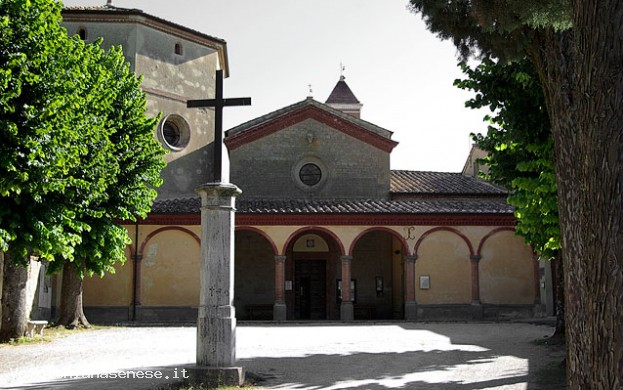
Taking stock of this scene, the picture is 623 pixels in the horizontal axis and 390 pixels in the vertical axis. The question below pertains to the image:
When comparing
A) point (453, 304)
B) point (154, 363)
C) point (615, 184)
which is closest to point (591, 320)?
point (615, 184)

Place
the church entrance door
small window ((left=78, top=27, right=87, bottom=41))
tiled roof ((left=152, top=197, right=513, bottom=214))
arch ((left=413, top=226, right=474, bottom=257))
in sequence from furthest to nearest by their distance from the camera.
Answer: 1. the church entrance door
2. small window ((left=78, top=27, right=87, bottom=41))
3. arch ((left=413, top=226, right=474, bottom=257))
4. tiled roof ((left=152, top=197, right=513, bottom=214))

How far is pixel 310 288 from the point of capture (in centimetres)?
2605

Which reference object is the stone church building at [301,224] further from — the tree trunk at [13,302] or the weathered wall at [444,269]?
the tree trunk at [13,302]

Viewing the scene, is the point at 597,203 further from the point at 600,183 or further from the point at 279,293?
the point at 279,293

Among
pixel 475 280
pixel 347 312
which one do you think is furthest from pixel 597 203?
pixel 475 280

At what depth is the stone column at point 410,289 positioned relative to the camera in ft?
75.5

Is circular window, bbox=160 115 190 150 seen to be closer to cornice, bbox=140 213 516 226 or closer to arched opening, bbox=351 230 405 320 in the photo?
cornice, bbox=140 213 516 226

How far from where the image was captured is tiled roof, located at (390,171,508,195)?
26.3 meters

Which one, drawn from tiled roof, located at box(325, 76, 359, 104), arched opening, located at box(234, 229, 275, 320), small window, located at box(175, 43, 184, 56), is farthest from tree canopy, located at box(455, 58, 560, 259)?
tiled roof, located at box(325, 76, 359, 104)

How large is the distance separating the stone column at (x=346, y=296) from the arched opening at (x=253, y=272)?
141 inches

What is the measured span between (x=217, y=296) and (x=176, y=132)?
59.1 ft

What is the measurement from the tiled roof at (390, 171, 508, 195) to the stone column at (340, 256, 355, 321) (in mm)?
4246

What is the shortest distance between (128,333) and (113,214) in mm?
3483

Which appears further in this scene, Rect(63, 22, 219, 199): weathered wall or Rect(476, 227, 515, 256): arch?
Rect(63, 22, 219, 199): weathered wall
